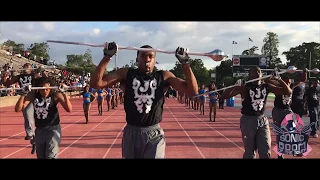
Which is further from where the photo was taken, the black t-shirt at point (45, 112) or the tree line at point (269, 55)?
the tree line at point (269, 55)

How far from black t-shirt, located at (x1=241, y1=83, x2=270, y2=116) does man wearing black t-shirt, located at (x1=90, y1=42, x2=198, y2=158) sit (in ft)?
6.47

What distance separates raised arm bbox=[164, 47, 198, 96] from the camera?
12.1 feet

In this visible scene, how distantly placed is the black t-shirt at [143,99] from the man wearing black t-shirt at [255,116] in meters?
2.18

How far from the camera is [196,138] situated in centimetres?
1007

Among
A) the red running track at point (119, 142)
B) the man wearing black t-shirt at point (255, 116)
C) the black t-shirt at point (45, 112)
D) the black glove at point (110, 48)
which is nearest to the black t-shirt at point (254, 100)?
the man wearing black t-shirt at point (255, 116)

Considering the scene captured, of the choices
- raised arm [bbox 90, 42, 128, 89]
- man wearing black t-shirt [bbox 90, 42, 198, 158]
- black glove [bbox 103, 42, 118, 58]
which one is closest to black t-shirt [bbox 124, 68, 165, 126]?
man wearing black t-shirt [bbox 90, 42, 198, 158]

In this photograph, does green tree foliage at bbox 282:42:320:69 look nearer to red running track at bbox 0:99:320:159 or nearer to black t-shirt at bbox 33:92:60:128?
red running track at bbox 0:99:320:159

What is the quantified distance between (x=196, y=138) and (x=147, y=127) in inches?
256

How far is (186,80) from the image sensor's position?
12.8 ft

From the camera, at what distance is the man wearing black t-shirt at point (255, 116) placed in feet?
17.7

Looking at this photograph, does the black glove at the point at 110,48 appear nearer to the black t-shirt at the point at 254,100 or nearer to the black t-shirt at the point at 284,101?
the black t-shirt at the point at 254,100

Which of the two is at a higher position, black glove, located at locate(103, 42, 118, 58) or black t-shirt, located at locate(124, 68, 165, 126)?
black glove, located at locate(103, 42, 118, 58)
